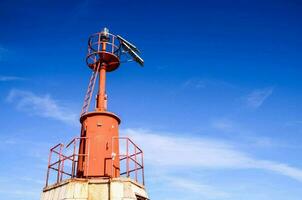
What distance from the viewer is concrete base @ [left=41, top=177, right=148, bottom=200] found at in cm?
1498

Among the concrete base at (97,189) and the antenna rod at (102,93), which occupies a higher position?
the antenna rod at (102,93)

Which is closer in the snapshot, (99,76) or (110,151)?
(110,151)

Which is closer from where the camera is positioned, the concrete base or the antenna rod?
the concrete base

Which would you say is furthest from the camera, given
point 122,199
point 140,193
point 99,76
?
point 99,76

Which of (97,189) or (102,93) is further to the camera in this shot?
(102,93)

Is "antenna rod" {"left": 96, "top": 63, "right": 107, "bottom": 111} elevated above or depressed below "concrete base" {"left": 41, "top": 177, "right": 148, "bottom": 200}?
above

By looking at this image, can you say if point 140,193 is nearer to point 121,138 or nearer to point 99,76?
point 121,138

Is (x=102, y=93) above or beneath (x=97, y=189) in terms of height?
above

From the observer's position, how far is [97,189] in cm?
1525

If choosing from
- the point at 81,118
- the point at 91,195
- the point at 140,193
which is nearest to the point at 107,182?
the point at 91,195

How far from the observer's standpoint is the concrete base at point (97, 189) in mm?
14984

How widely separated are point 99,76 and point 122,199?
7.01 meters

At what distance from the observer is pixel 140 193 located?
16.3 metres

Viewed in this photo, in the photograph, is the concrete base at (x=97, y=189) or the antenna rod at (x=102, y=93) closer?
the concrete base at (x=97, y=189)
